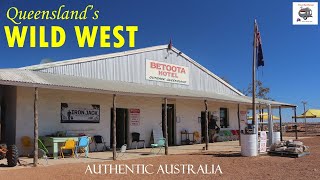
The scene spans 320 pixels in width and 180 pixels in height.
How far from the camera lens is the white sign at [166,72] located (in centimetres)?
2005

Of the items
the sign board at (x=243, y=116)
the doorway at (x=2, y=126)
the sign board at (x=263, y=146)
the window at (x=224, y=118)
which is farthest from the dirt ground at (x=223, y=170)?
the sign board at (x=243, y=116)

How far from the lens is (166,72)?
20969 millimetres

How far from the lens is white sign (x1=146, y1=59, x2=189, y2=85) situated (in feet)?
65.8

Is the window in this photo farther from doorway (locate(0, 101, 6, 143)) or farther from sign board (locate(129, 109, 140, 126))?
doorway (locate(0, 101, 6, 143))

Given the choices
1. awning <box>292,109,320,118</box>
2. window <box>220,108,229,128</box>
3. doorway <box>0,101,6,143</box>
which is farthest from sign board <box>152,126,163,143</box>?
awning <box>292,109,320,118</box>

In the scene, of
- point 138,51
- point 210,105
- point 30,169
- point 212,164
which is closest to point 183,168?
point 212,164

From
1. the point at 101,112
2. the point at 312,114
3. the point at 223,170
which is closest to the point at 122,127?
the point at 101,112

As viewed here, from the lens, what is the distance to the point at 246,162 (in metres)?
12.4

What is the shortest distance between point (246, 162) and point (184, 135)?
29.1 ft

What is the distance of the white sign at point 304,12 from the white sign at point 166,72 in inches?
264

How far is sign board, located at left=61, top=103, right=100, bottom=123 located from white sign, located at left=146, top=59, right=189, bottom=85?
14.0 ft

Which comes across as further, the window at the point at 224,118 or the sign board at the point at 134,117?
the window at the point at 224,118

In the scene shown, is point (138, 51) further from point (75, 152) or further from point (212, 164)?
point (212, 164)

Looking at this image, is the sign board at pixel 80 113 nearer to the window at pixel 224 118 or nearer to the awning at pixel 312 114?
the window at pixel 224 118
